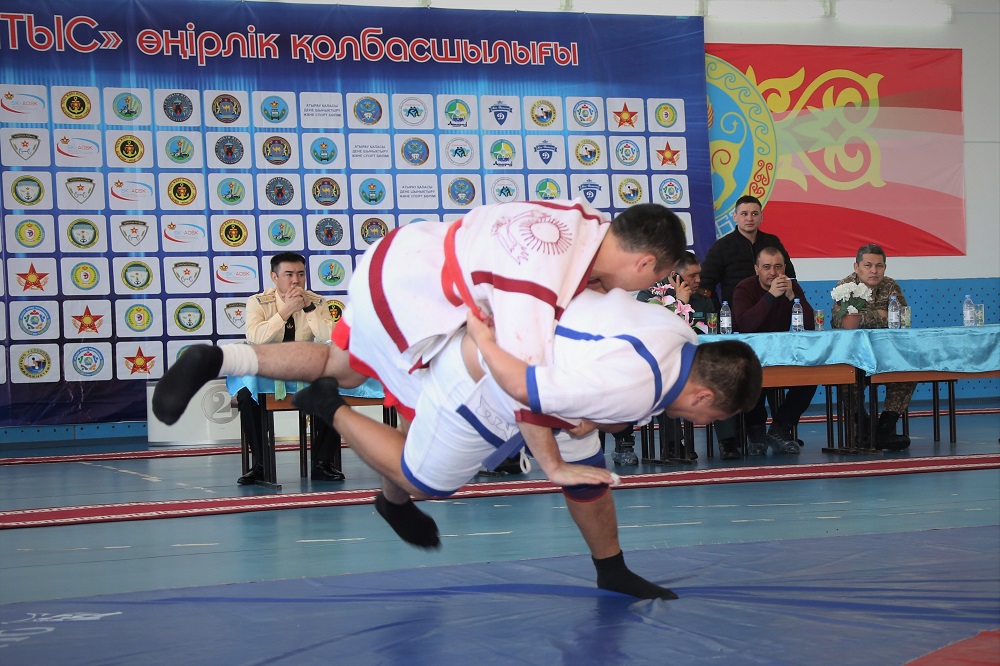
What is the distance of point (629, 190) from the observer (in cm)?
920

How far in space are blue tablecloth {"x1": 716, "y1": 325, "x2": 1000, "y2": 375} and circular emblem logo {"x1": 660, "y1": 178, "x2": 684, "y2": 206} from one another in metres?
3.51

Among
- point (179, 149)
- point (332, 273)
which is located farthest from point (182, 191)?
point (332, 273)

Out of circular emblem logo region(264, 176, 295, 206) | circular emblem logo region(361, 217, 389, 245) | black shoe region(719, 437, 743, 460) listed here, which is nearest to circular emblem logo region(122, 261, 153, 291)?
circular emblem logo region(264, 176, 295, 206)

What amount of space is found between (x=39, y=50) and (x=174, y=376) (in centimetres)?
619

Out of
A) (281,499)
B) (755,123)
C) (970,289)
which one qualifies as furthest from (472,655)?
(970,289)

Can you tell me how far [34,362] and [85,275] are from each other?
0.77m

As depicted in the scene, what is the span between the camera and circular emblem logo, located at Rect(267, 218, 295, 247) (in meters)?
8.45

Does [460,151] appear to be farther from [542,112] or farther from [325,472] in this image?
[325,472]

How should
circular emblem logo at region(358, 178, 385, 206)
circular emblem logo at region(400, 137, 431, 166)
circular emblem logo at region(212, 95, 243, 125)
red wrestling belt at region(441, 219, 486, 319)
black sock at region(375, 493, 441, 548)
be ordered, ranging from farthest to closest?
circular emblem logo at region(400, 137, 431, 166)
circular emblem logo at region(358, 178, 385, 206)
circular emblem logo at region(212, 95, 243, 125)
black sock at region(375, 493, 441, 548)
red wrestling belt at region(441, 219, 486, 319)

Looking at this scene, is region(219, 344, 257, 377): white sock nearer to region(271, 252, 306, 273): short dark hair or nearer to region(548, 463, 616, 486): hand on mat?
region(548, 463, 616, 486): hand on mat

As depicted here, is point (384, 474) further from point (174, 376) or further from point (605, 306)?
point (605, 306)

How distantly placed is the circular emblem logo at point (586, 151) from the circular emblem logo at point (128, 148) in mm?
3680

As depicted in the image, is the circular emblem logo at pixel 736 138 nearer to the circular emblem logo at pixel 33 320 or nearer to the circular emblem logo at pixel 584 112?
the circular emblem logo at pixel 584 112

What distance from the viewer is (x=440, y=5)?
9008 mm
